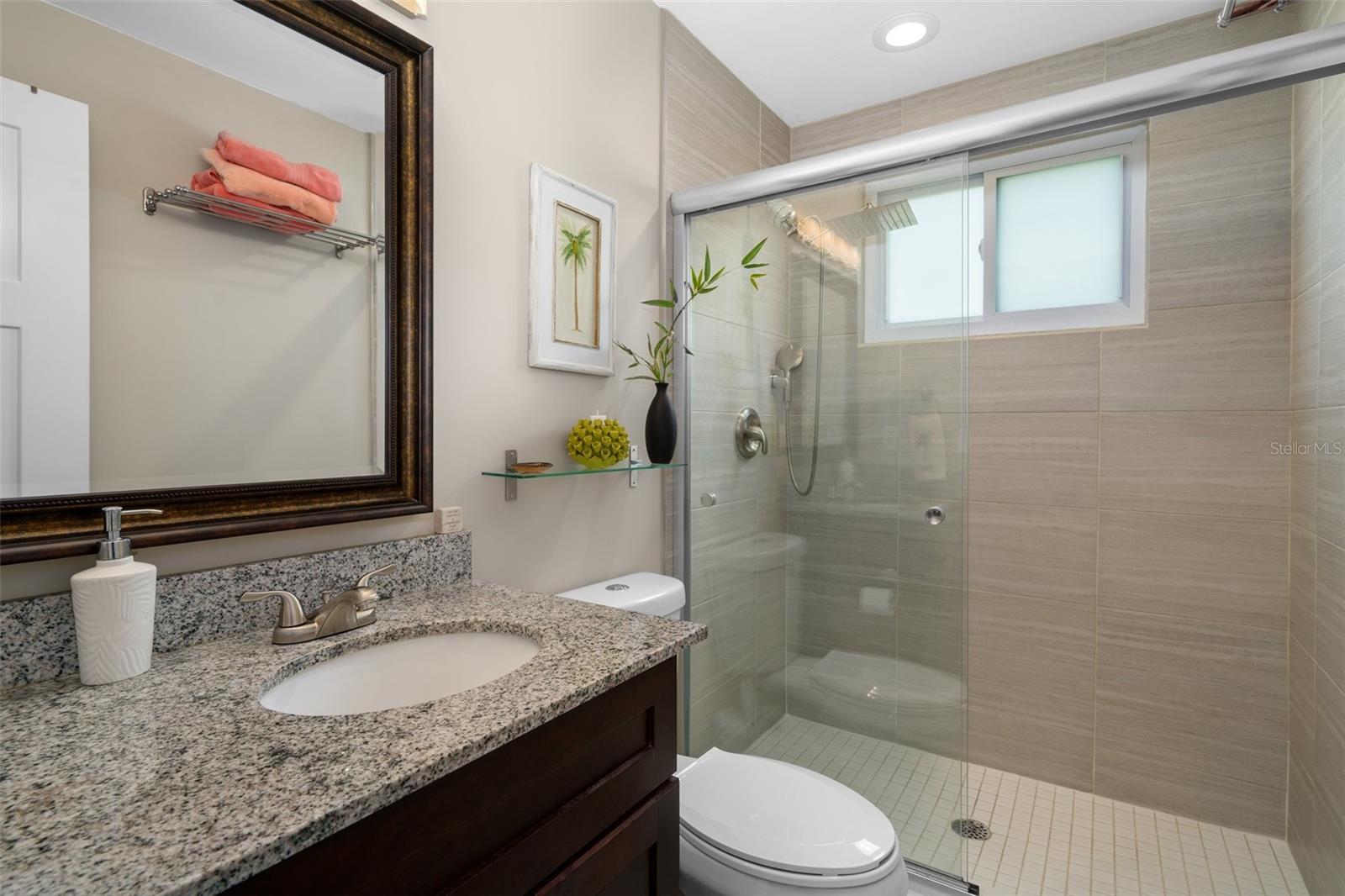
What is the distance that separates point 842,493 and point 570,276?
96cm

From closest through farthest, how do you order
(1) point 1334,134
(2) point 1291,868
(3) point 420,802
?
(3) point 420,802 < (1) point 1334,134 < (2) point 1291,868

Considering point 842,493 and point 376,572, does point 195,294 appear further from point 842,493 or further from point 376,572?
point 842,493

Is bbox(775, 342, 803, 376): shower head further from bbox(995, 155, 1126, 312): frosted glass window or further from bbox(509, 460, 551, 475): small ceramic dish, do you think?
bbox(995, 155, 1126, 312): frosted glass window

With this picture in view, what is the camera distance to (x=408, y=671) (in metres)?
1.02

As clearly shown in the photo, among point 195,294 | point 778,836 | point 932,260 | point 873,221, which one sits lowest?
point 778,836

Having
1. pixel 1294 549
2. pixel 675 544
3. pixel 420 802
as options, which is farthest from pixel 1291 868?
pixel 420 802

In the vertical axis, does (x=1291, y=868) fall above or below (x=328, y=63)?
below

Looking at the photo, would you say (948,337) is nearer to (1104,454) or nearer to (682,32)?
(1104,454)

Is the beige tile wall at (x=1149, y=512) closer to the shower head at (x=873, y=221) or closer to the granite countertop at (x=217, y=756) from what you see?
the shower head at (x=873, y=221)

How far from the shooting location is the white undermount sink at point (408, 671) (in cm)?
92

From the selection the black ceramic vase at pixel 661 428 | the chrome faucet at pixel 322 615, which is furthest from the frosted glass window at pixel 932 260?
the chrome faucet at pixel 322 615

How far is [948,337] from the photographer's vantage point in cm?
167

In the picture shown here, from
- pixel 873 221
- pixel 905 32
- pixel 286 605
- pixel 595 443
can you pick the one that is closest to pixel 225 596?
pixel 286 605

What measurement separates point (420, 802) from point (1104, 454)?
89.0 inches
